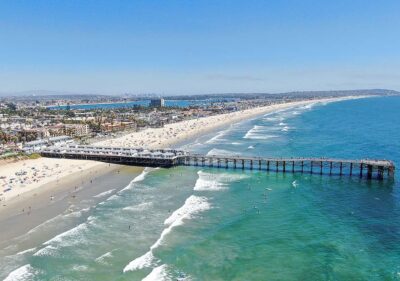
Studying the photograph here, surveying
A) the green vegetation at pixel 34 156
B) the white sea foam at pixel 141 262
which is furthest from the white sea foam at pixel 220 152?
the white sea foam at pixel 141 262

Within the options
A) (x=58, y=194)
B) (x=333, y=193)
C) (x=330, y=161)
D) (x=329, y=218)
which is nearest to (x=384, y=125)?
(x=330, y=161)

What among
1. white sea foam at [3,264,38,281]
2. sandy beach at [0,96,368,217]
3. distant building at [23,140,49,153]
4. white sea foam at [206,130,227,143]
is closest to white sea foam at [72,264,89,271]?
white sea foam at [3,264,38,281]

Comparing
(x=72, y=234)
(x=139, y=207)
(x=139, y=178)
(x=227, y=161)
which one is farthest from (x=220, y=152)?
Answer: (x=72, y=234)

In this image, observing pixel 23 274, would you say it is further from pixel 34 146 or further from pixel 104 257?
pixel 34 146

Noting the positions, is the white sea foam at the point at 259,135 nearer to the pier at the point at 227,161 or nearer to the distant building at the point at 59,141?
the pier at the point at 227,161

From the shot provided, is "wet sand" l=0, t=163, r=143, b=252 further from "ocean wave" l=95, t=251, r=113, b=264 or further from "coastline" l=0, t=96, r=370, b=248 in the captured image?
"ocean wave" l=95, t=251, r=113, b=264

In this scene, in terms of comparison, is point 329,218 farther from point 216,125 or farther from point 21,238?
point 216,125
